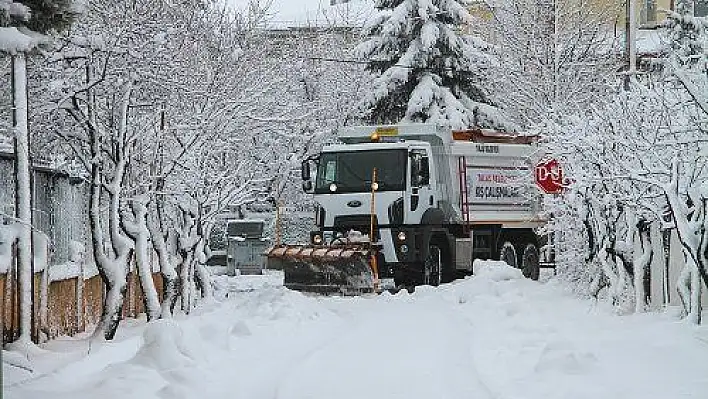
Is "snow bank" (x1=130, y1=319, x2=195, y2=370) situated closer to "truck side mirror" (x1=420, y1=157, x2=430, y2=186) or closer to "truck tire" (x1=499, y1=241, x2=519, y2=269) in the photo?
Answer: "truck side mirror" (x1=420, y1=157, x2=430, y2=186)

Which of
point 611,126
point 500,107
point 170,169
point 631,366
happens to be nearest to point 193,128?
point 170,169

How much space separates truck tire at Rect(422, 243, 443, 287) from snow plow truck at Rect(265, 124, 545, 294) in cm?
2

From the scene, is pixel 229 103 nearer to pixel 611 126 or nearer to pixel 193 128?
pixel 193 128

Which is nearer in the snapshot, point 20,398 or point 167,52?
point 20,398

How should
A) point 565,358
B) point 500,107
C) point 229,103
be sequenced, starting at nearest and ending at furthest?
point 565,358 → point 229,103 → point 500,107

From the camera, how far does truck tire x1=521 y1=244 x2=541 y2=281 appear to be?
99.3 ft

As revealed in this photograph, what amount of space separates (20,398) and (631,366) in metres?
6.03

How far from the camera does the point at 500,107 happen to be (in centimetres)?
4047

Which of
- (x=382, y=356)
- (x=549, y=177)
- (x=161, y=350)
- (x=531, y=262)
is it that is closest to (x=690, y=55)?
(x=549, y=177)

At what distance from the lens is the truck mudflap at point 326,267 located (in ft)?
79.7

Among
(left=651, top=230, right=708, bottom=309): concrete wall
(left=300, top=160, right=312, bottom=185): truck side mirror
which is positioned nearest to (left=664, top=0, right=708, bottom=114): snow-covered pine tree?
(left=651, top=230, right=708, bottom=309): concrete wall

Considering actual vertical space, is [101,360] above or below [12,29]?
below

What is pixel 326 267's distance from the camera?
24.6 metres

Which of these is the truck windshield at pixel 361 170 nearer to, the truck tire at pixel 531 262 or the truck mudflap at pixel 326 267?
the truck mudflap at pixel 326 267
